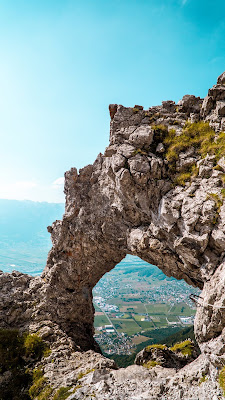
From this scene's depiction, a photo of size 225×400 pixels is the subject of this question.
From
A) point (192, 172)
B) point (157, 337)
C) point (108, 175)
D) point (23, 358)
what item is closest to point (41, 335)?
point (23, 358)

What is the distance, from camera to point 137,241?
1529 centimetres

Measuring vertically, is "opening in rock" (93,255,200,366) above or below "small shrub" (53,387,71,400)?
below

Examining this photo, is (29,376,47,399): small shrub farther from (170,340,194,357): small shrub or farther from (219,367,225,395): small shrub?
(170,340,194,357): small shrub

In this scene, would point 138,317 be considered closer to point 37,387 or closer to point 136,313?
point 136,313

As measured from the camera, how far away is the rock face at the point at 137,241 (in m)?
10.1

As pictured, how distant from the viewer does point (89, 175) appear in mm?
19094

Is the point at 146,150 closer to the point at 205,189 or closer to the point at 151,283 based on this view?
the point at 205,189

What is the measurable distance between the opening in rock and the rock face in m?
32.2

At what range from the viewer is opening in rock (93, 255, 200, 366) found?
190 ft

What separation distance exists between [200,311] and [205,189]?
263 inches

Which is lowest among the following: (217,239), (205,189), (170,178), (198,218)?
(217,239)

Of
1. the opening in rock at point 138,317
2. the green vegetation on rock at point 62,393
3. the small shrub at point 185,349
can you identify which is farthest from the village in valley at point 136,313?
the green vegetation on rock at point 62,393

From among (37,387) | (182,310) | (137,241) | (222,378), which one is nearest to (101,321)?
(182,310)

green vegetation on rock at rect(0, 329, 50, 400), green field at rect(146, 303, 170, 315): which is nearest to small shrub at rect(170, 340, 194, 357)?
green vegetation on rock at rect(0, 329, 50, 400)
